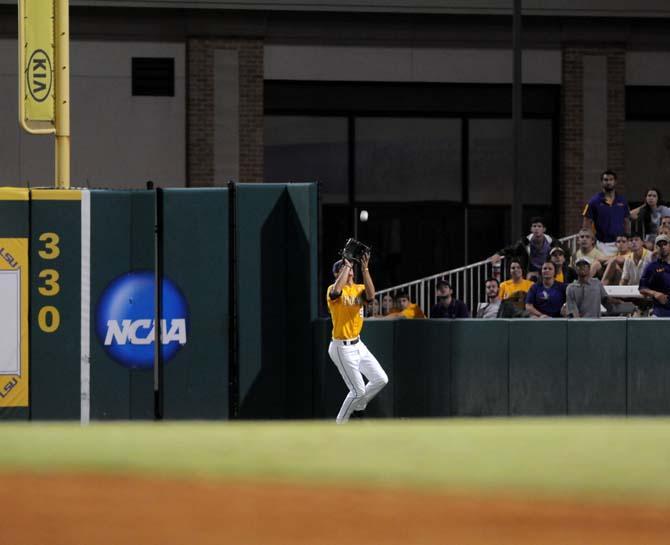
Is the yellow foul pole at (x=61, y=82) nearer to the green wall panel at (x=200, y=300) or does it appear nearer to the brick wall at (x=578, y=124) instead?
the green wall panel at (x=200, y=300)

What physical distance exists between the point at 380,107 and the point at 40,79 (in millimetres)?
12128

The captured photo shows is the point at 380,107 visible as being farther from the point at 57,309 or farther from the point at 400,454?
the point at 400,454

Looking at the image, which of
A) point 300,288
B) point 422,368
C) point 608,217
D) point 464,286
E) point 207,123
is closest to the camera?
point 300,288

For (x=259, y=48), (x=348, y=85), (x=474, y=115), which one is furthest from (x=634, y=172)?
(x=259, y=48)

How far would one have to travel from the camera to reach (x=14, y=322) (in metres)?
14.1

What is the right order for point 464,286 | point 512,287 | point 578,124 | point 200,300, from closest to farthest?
1. point 200,300
2. point 512,287
3. point 464,286
4. point 578,124

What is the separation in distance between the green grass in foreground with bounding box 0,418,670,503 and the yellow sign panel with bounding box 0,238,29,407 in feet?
36.8

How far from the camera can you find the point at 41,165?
81.5ft

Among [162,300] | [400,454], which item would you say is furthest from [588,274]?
[400,454]

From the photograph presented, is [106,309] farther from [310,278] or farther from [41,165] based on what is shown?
[41,165]

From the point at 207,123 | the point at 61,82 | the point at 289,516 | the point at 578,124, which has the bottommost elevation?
the point at 289,516

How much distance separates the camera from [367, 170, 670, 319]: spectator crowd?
1566 centimetres

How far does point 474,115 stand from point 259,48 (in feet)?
15.0

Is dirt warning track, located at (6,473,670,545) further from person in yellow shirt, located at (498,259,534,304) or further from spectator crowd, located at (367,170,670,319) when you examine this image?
person in yellow shirt, located at (498,259,534,304)
